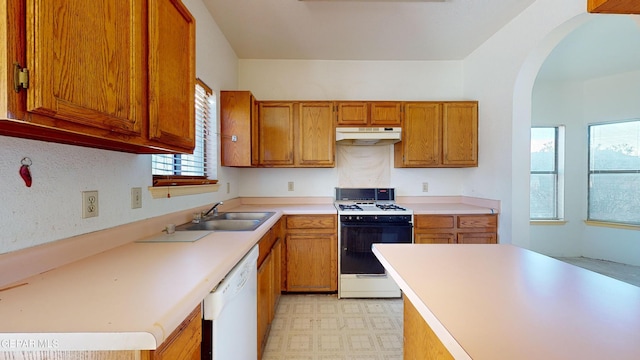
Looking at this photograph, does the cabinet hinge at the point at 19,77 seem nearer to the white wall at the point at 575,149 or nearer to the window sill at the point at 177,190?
the window sill at the point at 177,190

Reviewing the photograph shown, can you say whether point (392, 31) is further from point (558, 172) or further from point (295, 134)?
point (558, 172)

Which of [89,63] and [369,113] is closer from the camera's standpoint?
[89,63]

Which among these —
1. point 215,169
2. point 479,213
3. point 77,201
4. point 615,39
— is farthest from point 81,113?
point 615,39

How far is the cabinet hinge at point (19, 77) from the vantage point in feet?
1.95

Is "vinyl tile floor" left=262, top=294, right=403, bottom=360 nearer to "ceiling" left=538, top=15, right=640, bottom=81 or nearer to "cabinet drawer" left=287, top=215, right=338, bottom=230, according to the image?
"cabinet drawer" left=287, top=215, right=338, bottom=230

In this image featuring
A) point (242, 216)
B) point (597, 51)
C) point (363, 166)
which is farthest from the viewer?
point (363, 166)

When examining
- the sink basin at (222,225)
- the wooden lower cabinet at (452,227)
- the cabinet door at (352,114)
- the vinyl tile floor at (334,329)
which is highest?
the cabinet door at (352,114)

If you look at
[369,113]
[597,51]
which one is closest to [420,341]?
[369,113]

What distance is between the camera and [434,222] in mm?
2781

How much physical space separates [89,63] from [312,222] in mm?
2235

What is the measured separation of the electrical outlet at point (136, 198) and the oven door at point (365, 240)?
1813 millimetres

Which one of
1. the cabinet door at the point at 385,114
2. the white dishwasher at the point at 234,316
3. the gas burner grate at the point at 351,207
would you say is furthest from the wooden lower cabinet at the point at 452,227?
the white dishwasher at the point at 234,316

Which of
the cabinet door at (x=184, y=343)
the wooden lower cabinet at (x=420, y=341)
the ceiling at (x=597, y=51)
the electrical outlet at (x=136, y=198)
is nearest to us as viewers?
the cabinet door at (x=184, y=343)

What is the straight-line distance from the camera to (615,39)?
9.46 ft
